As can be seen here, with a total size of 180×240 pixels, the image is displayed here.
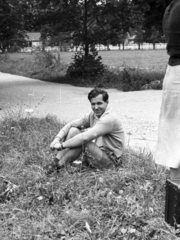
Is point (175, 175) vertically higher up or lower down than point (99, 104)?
lower down

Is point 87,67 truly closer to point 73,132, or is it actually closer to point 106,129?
point 73,132

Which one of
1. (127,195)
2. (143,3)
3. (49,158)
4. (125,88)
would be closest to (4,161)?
A: (49,158)

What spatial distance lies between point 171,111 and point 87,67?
11.5 meters

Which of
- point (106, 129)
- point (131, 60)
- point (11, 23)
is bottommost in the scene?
point (131, 60)

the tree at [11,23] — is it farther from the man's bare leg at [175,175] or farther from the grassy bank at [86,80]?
the man's bare leg at [175,175]

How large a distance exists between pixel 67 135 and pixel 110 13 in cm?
1022

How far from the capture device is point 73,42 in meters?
14.6

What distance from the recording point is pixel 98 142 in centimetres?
449

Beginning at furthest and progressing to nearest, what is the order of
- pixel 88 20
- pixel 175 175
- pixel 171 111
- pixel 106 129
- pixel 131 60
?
pixel 131 60
pixel 88 20
pixel 106 129
pixel 175 175
pixel 171 111

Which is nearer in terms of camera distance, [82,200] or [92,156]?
[82,200]

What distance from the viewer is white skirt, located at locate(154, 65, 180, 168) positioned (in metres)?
2.99

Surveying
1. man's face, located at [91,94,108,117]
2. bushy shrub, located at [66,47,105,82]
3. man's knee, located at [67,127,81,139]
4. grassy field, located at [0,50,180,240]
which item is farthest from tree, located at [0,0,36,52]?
man's face, located at [91,94,108,117]

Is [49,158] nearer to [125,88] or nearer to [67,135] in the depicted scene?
[67,135]

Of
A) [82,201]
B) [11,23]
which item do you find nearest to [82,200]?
[82,201]
